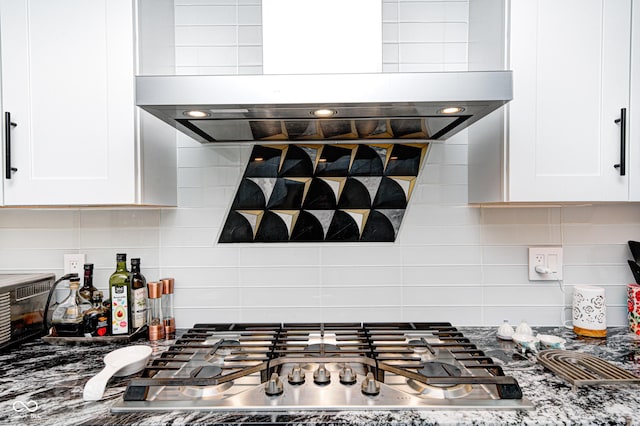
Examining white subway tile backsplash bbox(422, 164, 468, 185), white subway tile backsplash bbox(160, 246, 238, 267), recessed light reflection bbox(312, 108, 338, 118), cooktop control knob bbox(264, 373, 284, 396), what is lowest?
cooktop control knob bbox(264, 373, 284, 396)

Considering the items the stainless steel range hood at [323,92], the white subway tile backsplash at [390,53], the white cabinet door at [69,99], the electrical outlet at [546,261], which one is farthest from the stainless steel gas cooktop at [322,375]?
the white subway tile backsplash at [390,53]

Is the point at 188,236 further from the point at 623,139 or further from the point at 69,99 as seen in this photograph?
the point at 623,139

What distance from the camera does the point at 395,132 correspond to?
1364mm

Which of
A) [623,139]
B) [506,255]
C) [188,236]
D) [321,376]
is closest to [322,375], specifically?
[321,376]

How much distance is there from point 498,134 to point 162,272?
52.7 inches

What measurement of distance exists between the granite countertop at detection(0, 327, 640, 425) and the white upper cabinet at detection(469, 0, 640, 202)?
0.53m

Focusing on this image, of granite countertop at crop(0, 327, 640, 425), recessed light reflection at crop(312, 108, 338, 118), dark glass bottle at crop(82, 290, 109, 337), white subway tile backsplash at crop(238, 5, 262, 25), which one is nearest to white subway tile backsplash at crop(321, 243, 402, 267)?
granite countertop at crop(0, 327, 640, 425)

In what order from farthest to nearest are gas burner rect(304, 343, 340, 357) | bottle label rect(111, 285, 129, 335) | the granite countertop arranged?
bottle label rect(111, 285, 129, 335) → gas burner rect(304, 343, 340, 357) → the granite countertop

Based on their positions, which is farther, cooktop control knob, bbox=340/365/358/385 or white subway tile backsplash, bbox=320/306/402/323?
white subway tile backsplash, bbox=320/306/402/323

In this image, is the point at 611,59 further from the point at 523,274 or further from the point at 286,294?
the point at 286,294

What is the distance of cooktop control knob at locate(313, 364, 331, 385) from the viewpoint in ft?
3.27

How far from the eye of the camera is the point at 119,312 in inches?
53.1

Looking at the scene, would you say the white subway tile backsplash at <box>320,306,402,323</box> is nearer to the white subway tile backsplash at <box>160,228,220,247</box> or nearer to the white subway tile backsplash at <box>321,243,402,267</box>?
the white subway tile backsplash at <box>321,243,402,267</box>

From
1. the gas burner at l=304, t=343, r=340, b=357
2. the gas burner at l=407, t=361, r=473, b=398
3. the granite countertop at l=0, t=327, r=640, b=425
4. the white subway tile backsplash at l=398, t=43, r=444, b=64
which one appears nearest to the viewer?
the granite countertop at l=0, t=327, r=640, b=425
